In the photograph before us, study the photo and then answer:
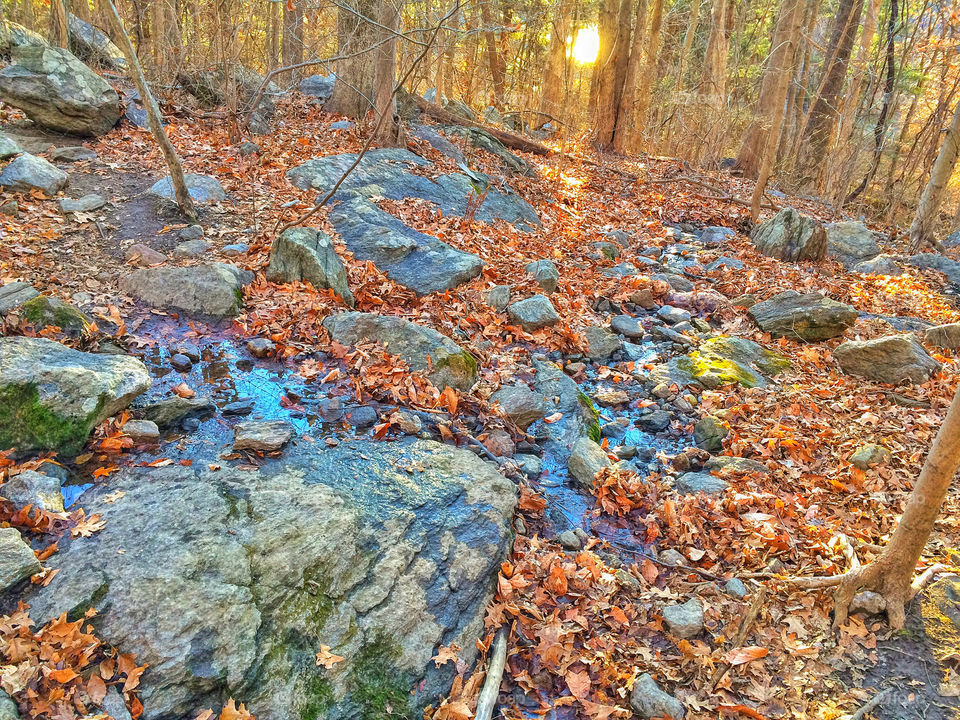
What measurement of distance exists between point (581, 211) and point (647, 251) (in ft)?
6.10

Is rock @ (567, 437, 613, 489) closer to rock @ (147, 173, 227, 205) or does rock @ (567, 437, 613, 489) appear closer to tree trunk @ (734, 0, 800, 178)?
rock @ (147, 173, 227, 205)

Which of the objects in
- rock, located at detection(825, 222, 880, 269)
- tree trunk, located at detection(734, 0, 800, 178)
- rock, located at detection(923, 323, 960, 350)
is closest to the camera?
rock, located at detection(923, 323, 960, 350)

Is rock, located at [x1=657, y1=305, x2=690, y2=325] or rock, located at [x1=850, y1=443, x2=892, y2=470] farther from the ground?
→ rock, located at [x1=657, y1=305, x2=690, y2=325]

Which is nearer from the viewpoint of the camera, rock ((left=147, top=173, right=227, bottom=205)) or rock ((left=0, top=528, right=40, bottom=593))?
rock ((left=0, top=528, right=40, bottom=593))

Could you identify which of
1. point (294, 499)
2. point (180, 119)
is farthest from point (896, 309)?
point (180, 119)

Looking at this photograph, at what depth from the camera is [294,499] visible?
3770 mm

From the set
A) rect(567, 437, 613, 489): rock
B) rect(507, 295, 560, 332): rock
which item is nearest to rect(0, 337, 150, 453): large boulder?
rect(567, 437, 613, 489): rock

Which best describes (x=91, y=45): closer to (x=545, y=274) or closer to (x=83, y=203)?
(x=83, y=203)

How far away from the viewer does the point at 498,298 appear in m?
7.08

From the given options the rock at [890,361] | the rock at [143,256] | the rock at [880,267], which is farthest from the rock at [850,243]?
the rock at [143,256]

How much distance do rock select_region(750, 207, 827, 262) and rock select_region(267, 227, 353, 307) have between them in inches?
309

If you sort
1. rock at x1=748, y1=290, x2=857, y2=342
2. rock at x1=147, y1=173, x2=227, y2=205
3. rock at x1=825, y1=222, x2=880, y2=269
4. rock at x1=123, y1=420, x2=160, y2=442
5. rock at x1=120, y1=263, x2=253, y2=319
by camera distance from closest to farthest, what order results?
1. rock at x1=123, y1=420, x2=160, y2=442
2. rock at x1=120, y1=263, x2=253, y2=319
3. rock at x1=147, y1=173, x2=227, y2=205
4. rock at x1=748, y1=290, x2=857, y2=342
5. rock at x1=825, y1=222, x2=880, y2=269

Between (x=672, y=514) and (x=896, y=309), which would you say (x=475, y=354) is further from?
(x=896, y=309)

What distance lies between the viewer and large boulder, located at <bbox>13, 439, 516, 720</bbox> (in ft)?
9.41
